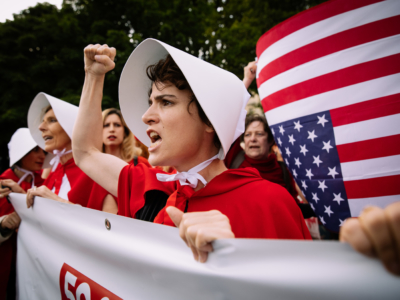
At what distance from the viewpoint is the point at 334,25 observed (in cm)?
156

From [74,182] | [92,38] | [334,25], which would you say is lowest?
[74,182]

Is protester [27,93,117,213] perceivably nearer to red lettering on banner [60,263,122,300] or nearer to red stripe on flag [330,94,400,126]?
red lettering on banner [60,263,122,300]

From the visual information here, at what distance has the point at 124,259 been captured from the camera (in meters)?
1.22

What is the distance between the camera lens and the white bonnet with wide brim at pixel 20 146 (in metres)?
3.47

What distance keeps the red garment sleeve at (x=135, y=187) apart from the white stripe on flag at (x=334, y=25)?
123cm

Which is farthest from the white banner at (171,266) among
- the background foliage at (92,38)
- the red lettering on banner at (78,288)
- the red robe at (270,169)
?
the background foliage at (92,38)

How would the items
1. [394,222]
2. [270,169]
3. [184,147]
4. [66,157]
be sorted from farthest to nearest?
[270,169] < [66,157] < [184,147] < [394,222]

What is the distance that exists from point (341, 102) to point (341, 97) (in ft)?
0.10

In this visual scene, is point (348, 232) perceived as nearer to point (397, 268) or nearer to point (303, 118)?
point (397, 268)

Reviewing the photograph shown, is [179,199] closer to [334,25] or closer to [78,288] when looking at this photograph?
[78,288]

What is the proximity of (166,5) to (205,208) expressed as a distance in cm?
1270

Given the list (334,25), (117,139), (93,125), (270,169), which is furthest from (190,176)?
(270,169)

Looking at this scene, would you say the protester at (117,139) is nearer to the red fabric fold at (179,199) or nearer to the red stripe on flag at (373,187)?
the red fabric fold at (179,199)

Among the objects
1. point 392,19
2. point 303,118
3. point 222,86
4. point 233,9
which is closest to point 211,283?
point 222,86
